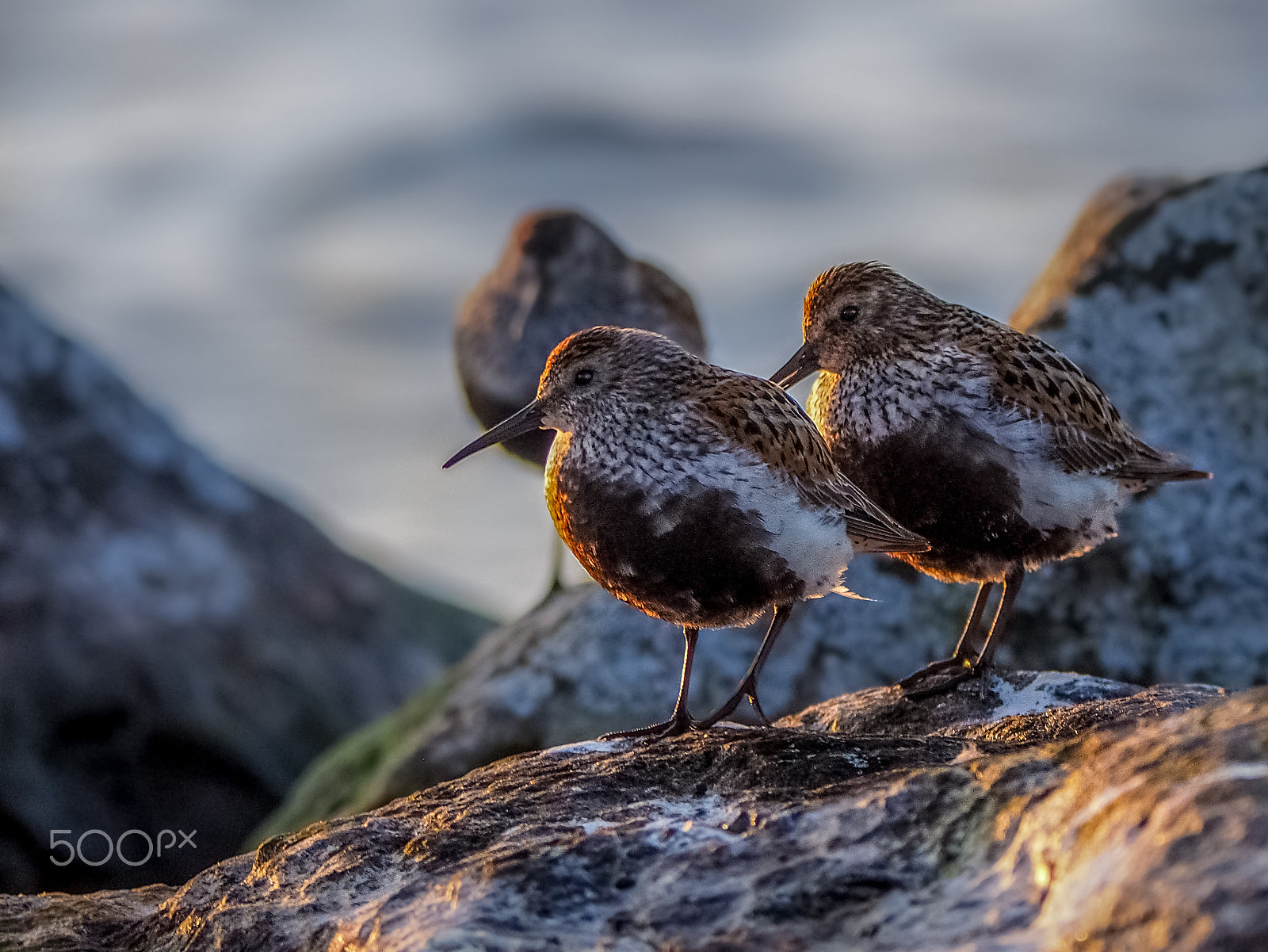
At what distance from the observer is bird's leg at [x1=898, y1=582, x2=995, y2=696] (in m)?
6.38

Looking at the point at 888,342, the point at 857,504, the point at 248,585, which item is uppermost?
the point at 888,342

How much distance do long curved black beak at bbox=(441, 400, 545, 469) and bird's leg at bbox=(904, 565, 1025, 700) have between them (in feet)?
7.22

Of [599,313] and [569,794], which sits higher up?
[599,313]

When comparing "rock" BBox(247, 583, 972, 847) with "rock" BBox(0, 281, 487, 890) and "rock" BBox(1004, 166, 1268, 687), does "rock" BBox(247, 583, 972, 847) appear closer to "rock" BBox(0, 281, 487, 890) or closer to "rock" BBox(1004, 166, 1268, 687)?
"rock" BBox(1004, 166, 1268, 687)

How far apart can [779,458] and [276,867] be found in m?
2.40

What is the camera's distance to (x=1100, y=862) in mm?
3002

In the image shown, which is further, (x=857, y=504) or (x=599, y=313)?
(x=599, y=313)

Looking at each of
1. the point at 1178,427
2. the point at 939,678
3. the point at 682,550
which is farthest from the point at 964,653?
the point at 1178,427

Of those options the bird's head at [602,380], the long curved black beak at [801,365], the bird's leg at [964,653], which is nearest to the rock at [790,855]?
the bird's leg at [964,653]

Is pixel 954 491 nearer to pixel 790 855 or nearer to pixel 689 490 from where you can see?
pixel 689 490

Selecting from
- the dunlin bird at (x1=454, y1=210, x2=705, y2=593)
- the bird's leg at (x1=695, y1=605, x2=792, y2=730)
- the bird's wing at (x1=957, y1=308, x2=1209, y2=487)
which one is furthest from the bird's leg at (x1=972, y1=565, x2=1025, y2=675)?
the dunlin bird at (x1=454, y1=210, x2=705, y2=593)

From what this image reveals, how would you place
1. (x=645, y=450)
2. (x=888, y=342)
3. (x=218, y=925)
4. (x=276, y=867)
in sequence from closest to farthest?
(x=218, y=925), (x=276, y=867), (x=645, y=450), (x=888, y=342)

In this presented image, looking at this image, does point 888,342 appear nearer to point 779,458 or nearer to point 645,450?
point 779,458

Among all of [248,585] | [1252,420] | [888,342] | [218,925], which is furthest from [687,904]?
[248,585]
